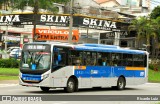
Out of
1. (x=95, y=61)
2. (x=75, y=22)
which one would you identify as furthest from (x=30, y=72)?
(x=75, y=22)

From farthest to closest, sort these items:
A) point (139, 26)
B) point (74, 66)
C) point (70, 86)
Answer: point (139, 26) → point (74, 66) → point (70, 86)

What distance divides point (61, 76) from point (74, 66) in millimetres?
1304

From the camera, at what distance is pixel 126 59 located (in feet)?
95.4

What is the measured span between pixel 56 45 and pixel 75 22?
82.1 ft

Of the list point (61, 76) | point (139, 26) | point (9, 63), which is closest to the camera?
point (61, 76)

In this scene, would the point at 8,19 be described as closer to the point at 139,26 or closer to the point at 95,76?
the point at 139,26

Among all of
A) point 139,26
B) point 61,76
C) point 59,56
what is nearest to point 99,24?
point 139,26

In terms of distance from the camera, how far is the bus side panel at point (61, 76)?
901 inches

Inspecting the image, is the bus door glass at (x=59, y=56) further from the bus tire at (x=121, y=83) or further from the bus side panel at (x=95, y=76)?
the bus tire at (x=121, y=83)

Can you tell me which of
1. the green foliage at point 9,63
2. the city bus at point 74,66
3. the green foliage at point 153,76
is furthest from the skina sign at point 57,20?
the city bus at point 74,66

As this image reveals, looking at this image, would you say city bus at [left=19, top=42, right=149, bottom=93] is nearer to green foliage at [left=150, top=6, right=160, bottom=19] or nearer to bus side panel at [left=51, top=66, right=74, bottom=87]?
bus side panel at [left=51, top=66, right=74, bottom=87]

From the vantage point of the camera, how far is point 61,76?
916 inches

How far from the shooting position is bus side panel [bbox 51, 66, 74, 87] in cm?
2289

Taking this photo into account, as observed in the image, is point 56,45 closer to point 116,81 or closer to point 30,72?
point 30,72
